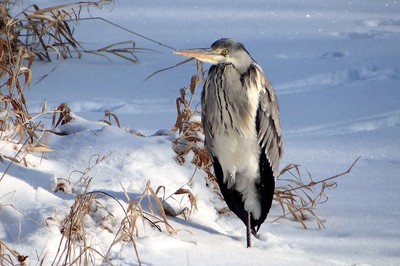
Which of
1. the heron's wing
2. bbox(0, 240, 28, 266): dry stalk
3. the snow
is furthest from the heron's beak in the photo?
bbox(0, 240, 28, 266): dry stalk

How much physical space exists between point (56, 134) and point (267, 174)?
37.8 inches

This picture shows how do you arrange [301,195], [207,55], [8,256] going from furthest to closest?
1. [301,195]
2. [207,55]
3. [8,256]

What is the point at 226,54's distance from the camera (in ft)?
12.8

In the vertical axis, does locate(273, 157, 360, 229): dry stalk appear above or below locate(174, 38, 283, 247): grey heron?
below

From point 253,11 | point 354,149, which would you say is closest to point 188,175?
point 354,149

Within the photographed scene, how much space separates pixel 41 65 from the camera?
570 centimetres

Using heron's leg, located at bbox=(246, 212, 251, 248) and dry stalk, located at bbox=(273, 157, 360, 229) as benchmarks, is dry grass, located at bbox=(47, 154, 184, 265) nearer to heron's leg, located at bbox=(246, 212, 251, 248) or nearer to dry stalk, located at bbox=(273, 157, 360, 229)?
heron's leg, located at bbox=(246, 212, 251, 248)

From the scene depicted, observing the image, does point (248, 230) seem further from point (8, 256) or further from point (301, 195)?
point (8, 256)

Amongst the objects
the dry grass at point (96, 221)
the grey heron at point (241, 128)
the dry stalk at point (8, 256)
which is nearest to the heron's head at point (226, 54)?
the grey heron at point (241, 128)

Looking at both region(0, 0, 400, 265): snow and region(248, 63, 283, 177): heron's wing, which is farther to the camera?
region(248, 63, 283, 177): heron's wing

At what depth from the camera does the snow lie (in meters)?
3.48

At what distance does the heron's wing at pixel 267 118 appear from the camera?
12.8 feet

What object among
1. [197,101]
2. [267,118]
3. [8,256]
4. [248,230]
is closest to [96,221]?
[8,256]

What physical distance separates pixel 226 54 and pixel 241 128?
302 mm
